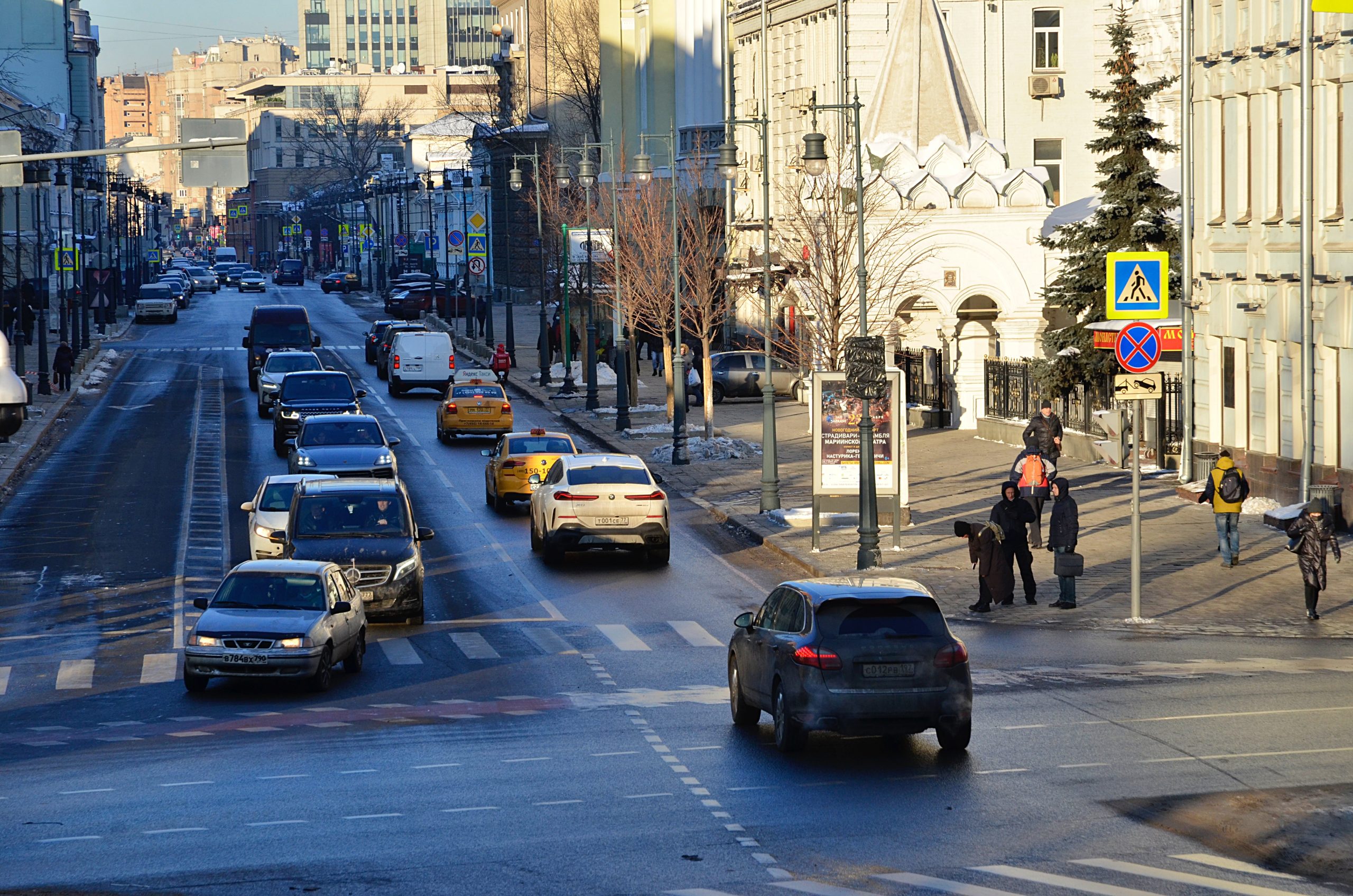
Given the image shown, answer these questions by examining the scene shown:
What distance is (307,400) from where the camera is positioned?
47594 millimetres

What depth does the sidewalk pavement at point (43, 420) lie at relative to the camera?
43094 mm

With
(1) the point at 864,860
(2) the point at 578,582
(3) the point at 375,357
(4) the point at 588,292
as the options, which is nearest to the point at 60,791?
(1) the point at 864,860

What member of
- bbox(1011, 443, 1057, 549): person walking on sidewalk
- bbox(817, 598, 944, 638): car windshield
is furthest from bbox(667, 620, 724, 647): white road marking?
bbox(1011, 443, 1057, 549): person walking on sidewalk

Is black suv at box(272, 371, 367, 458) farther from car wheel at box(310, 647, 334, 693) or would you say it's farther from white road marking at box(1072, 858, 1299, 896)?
white road marking at box(1072, 858, 1299, 896)

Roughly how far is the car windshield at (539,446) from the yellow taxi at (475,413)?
426 inches

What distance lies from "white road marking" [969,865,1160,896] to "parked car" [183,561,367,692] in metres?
10.0

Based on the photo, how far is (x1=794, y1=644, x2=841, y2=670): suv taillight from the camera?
16359 mm

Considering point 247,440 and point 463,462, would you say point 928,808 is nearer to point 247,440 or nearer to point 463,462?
point 463,462

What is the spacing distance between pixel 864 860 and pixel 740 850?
0.88 metres

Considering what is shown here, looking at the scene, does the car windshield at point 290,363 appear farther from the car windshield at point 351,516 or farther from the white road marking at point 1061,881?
the white road marking at point 1061,881

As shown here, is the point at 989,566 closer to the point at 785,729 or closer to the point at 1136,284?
the point at 1136,284

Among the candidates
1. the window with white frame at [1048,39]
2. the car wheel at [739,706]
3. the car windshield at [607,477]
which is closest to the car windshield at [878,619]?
the car wheel at [739,706]

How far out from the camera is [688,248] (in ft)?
178

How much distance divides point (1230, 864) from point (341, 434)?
28079mm
